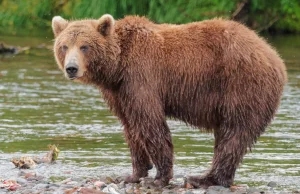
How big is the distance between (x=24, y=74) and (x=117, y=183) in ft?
32.8

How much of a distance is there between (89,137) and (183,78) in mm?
3273

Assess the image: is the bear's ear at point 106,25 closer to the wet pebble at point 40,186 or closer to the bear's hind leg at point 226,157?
the bear's hind leg at point 226,157

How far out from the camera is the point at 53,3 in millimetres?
26859

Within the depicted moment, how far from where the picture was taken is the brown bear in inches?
335

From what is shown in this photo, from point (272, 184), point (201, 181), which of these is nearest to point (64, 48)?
point (201, 181)

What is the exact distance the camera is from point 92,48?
27.8ft

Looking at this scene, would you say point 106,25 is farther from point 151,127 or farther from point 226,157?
point 226,157

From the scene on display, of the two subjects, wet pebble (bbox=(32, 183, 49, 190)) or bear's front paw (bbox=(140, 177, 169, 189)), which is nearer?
wet pebble (bbox=(32, 183, 49, 190))

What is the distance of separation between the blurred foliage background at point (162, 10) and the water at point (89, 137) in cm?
660

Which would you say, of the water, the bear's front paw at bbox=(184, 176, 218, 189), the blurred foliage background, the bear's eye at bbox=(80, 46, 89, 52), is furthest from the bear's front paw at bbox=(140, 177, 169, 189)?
the blurred foliage background

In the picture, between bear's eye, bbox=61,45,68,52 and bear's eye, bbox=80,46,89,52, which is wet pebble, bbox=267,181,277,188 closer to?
bear's eye, bbox=80,46,89,52

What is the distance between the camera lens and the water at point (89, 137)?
31.4 ft

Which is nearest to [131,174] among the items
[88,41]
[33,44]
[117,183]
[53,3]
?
[117,183]

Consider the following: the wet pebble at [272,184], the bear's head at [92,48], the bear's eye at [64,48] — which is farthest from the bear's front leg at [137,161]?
the wet pebble at [272,184]
